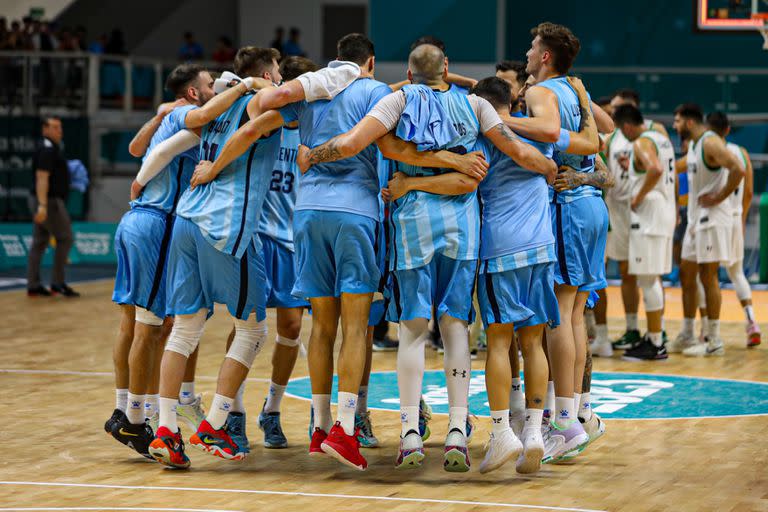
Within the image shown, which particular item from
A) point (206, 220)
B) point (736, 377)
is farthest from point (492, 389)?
point (736, 377)

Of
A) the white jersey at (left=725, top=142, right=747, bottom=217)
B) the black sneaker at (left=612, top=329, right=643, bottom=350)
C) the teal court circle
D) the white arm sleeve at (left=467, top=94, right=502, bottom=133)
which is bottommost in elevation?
the black sneaker at (left=612, top=329, right=643, bottom=350)

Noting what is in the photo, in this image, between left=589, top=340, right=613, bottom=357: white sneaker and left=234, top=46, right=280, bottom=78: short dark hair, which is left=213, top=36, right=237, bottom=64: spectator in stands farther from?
left=234, top=46, right=280, bottom=78: short dark hair

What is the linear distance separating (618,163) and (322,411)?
5329 mm

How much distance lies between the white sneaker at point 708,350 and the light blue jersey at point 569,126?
13.9ft

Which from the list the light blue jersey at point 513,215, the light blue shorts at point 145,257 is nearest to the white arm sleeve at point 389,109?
the light blue jersey at point 513,215

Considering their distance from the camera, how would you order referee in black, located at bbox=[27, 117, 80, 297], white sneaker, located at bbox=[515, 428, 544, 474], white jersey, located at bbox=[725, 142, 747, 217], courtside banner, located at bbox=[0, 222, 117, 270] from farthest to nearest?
courtside banner, located at bbox=[0, 222, 117, 270], referee in black, located at bbox=[27, 117, 80, 297], white jersey, located at bbox=[725, 142, 747, 217], white sneaker, located at bbox=[515, 428, 544, 474]

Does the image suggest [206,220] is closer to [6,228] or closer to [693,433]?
[693,433]

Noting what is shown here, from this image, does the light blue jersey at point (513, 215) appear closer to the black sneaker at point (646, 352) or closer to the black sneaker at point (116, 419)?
the black sneaker at point (116, 419)

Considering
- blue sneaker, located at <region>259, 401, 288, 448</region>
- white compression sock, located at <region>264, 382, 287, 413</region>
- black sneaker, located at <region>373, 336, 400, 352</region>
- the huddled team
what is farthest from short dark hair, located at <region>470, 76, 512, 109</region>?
black sneaker, located at <region>373, 336, 400, 352</region>

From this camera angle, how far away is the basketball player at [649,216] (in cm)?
1021

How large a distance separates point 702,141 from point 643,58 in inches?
596

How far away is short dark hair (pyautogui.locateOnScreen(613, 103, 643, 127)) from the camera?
10.2 metres

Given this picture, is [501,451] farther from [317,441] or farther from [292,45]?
[292,45]

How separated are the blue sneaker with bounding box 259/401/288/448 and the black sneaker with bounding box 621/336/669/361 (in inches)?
170
